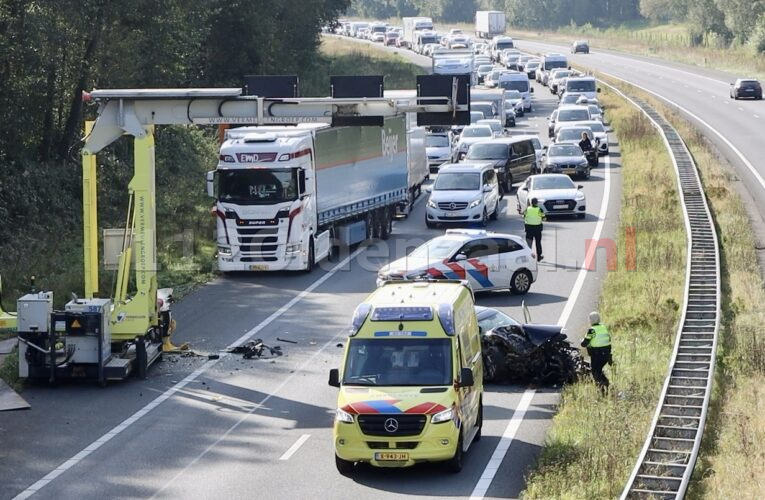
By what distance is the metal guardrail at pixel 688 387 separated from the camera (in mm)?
16234

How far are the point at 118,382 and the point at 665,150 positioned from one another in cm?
3382

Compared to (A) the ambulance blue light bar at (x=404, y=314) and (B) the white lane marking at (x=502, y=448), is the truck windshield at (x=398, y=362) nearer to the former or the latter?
(A) the ambulance blue light bar at (x=404, y=314)

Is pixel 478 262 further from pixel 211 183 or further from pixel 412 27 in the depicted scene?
pixel 412 27

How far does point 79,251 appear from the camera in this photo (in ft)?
111

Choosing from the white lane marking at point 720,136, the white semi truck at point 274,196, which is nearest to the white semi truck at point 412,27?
the white lane marking at point 720,136

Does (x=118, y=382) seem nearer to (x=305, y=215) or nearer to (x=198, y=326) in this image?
(x=198, y=326)

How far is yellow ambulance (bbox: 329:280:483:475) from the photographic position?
55.0ft

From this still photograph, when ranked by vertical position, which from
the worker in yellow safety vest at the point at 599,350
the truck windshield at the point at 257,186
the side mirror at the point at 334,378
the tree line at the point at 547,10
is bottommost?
the worker in yellow safety vest at the point at 599,350

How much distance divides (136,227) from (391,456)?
27.3 ft

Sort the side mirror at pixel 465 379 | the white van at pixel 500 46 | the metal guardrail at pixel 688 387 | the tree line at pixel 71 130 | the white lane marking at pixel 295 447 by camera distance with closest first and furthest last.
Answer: the metal guardrail at pixel 688 387 < the side mirror at pixel 465 379 < the white lane marking at pixel 295 447 < the tree line at pixel 71 130 < the white van at pixel 500 46

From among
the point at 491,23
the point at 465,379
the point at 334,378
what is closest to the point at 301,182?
the point at 334,378

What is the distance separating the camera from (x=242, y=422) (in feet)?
67.1

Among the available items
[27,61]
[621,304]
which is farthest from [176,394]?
[27,61]

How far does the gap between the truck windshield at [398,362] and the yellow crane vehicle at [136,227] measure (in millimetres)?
6047
